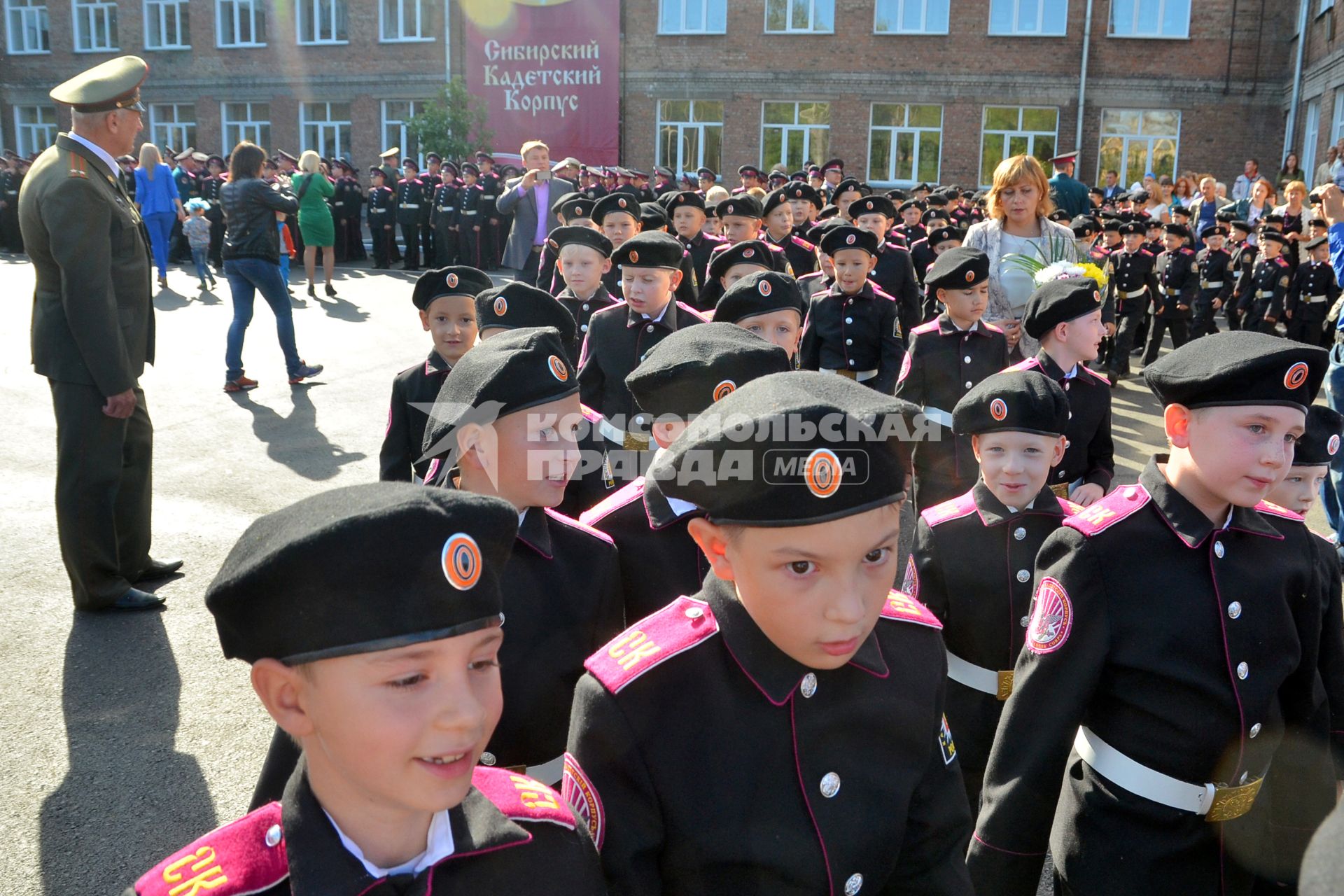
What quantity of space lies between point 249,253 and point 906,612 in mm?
8889

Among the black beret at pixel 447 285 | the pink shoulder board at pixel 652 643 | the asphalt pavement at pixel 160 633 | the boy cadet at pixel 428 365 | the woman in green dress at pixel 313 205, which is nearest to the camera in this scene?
the pink shoulder board at pixel 652 643

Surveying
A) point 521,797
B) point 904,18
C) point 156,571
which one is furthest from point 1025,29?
point 521,797

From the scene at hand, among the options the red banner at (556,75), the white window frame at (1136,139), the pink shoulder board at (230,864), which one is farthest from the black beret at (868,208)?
the red banner at (556,75)

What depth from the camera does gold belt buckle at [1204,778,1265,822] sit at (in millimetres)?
2410

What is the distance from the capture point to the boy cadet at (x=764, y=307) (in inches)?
174

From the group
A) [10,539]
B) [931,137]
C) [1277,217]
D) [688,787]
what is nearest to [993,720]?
[688,787]

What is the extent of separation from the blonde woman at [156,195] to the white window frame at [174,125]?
699 inches

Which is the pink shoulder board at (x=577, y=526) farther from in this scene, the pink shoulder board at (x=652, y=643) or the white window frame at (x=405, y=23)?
the white window frame at (x=405, y=23)

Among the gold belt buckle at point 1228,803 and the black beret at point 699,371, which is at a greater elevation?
the black beret at point 699,371

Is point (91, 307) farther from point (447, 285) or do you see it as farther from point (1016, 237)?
point (1016, 237)

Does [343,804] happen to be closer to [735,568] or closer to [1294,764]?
[735,568]

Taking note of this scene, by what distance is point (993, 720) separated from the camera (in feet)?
10.8

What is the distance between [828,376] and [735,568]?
33 centimetres

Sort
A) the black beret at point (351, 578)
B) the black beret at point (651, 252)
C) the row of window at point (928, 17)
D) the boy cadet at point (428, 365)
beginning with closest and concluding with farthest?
the black beret at point (351, 578), the boy cadet at point (428, 365), the black beret at point (651, 252), the row of window at point (928, 17)
